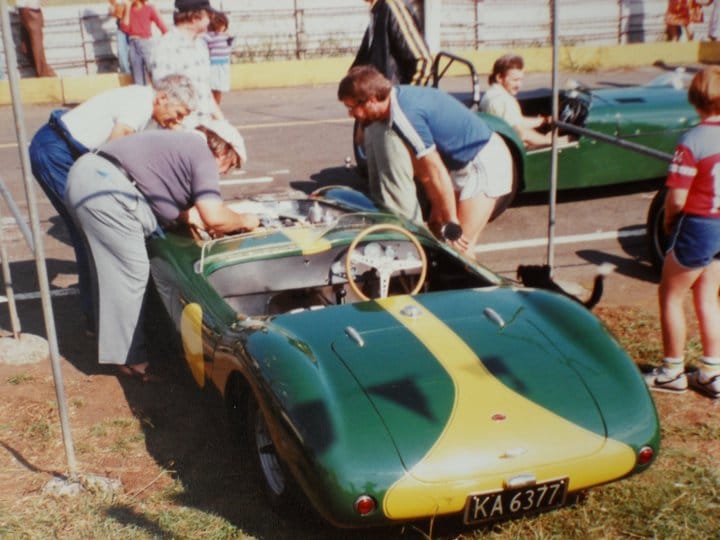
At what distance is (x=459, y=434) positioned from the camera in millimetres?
3461

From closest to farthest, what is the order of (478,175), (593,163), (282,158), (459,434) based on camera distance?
(459,434) → (478,175) → (593,163) → (282,158)

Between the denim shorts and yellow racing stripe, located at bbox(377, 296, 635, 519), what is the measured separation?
1.58 m

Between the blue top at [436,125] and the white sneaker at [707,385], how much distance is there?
69.0 inches

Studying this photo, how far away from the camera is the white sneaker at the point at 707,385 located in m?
4.97

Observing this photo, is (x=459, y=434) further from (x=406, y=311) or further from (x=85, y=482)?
(x=85, y=482)

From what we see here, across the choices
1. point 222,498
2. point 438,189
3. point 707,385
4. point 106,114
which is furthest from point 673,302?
point 106,114

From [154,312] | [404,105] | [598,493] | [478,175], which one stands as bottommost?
[598,493]

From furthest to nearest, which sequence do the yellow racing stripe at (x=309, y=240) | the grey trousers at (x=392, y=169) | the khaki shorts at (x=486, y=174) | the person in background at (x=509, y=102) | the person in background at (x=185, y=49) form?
the person in background at (x=509, y=102) → the person in background at (x=185, y=49) → the grey trousers at (x=392, y=169) → the khaki shorts at (x=486, y=174) → the yellow racing stripe at (x=309, y=240)

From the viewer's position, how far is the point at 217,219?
504cm

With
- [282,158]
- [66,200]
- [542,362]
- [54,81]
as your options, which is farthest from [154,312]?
[54,81]

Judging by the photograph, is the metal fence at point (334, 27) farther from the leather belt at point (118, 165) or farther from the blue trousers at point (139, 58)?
the leather belt at point (118, 165)

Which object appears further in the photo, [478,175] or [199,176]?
[478,175]

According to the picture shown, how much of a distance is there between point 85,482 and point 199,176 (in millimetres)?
1640

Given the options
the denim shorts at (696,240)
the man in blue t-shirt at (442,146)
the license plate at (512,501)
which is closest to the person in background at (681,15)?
the man in blue t-shirt at (442,146)
